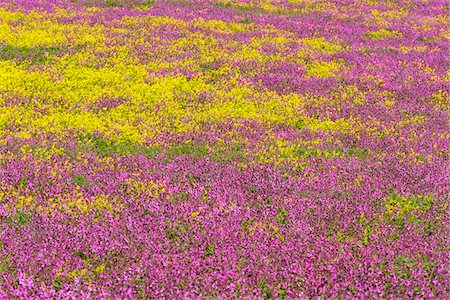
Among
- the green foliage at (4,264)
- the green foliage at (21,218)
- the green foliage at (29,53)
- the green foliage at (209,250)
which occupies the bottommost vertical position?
the green foliage at (209,250)

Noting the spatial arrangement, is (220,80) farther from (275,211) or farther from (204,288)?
(204,288)

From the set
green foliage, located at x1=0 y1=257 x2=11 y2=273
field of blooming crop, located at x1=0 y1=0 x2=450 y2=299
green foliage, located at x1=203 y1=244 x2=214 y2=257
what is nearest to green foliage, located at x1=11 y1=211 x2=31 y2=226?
field of blooming crop, located at x1=0 y1=0 x2=450 y2=299

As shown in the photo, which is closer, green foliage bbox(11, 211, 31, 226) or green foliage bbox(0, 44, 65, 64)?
green foliage bbox(11, 211, 31, 226)

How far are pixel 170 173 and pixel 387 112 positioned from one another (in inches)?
247

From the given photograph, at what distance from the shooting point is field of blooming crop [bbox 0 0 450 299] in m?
5.54

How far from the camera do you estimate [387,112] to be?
11312 millimetres

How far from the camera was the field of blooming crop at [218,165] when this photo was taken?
5543mm

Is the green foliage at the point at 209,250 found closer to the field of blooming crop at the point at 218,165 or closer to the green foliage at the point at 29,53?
the field of blooming crop at the point at 218,165

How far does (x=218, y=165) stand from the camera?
8312 mm

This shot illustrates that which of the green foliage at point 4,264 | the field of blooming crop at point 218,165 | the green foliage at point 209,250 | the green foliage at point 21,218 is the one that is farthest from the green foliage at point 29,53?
the green foliage at point 209,250

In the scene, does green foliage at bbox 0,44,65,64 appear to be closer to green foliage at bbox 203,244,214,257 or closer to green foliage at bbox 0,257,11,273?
green foliage at bbox 0,257,11,273

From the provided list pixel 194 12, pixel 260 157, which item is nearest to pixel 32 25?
pixel 194 12

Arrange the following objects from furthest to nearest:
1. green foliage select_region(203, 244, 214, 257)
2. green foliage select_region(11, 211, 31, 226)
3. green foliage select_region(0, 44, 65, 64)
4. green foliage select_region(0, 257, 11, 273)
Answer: green foliage select_region(0, 44, 65, 64), green foliage select_region(11, 211, 31, 226), green foliage select_region(203, 244, 214, 257), green foliage select_region(0, 257, 11, 273)

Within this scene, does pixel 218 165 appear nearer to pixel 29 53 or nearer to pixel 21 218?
pixel 21 218
